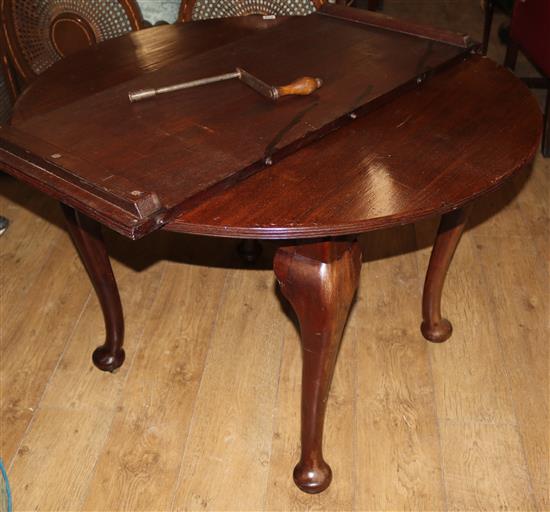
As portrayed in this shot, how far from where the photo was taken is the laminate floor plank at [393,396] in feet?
4.93

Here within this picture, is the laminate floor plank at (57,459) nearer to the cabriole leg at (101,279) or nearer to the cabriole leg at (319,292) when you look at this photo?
the cabriole leg at (101,279)

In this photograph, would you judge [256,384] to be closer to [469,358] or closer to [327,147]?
[469,358]

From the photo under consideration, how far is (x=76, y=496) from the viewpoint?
59.3 inches

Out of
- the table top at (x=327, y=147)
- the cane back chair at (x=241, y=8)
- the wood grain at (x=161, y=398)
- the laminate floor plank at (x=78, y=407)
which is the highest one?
the table top at (x=327, y=147)

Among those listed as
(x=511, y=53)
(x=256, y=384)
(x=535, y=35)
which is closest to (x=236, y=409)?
(x=256, y=384)

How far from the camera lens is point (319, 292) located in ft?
3.83

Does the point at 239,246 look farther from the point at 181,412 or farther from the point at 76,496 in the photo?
the point at 76,496

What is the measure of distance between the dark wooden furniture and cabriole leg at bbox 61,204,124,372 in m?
1.75

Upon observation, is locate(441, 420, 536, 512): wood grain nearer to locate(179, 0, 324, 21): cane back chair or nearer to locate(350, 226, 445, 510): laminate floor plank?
locate(350, 226, 445, 510): laminate floor plank

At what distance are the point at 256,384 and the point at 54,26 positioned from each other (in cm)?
116

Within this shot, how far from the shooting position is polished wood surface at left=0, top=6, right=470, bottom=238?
1.08 m

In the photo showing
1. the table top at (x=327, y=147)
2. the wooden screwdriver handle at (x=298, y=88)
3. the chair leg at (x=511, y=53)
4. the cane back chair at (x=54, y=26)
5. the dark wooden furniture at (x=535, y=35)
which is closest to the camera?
the table top at (x=327, y=147)

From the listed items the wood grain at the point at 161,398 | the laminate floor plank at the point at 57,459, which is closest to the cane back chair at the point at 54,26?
the wood grain at the point at 161,398

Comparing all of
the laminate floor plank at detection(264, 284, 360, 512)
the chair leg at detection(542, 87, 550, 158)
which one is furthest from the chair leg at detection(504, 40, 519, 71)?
the laminate floor plank at detection(264, 284, 360, 512)
